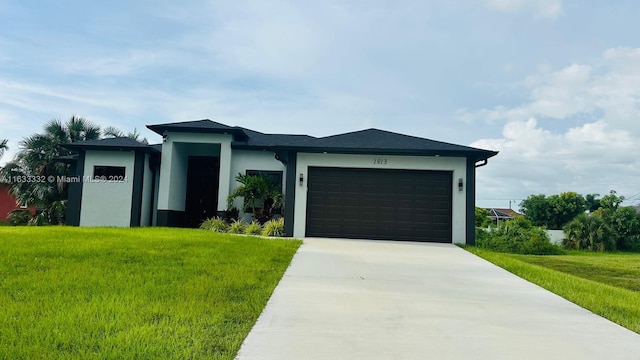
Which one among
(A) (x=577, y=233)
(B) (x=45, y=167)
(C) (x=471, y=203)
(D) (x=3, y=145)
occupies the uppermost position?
(D) (x=3, y=145)

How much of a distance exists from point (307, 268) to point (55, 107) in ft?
62.9

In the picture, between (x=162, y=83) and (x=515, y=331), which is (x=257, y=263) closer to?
(x=515, y=331)

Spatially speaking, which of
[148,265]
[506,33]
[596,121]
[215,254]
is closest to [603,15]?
[506,33]

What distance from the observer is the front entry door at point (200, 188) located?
1803cm

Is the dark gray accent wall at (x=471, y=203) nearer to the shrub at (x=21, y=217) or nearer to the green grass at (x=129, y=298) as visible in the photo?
the green grass at (x=129, y=298)

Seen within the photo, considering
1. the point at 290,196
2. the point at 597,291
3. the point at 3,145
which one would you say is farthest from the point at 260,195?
the point at 3,145

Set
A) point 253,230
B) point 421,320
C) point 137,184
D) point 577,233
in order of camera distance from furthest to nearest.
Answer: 1. point 577,233
2. point 137,184
3. point 253,230
4. point 421,320

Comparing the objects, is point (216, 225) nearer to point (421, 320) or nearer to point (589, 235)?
point (421, 320)

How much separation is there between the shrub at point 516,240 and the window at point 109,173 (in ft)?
42.8

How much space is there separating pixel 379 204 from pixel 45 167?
14780 mm

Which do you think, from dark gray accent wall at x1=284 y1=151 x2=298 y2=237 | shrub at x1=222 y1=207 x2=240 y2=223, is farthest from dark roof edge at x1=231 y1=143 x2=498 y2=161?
shrub at x1=222 y1=207 x2=240 y2=223

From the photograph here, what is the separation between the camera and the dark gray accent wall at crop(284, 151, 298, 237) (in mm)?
13375

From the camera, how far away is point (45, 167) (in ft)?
62.8

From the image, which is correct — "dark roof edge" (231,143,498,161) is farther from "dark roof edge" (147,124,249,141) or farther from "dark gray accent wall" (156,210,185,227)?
"dark gray accent wall" (156,210,185,227)
